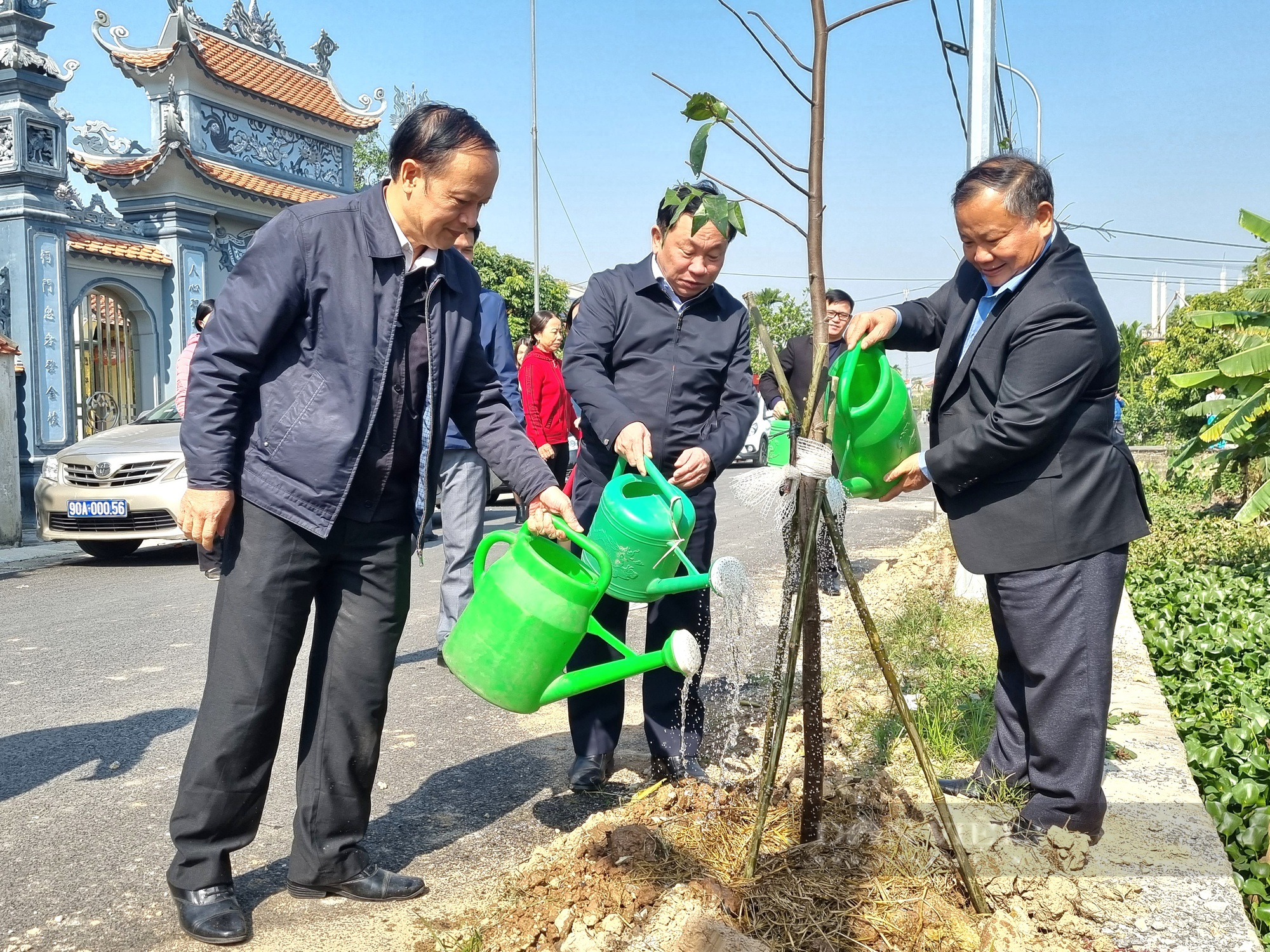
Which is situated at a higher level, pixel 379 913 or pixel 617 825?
pixel 617 825

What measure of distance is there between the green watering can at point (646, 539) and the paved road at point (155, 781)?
0.86m

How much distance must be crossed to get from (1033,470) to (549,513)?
1233 mm

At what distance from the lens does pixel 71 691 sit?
15.3 feet

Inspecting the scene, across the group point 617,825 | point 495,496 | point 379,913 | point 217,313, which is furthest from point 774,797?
point 495,496

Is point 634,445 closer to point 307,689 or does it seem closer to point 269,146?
point 307,689

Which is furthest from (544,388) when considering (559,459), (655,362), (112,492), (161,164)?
(161,164)

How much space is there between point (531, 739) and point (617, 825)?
1316 mm

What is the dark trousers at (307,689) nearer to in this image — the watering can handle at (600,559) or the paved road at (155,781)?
the paved road at (155,781)

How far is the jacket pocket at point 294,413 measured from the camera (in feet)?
8.29

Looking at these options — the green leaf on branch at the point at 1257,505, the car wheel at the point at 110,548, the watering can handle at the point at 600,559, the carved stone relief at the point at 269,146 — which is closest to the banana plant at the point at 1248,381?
the green leaf on branch at the point at 1257,505

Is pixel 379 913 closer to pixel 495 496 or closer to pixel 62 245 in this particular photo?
pixel 495 496

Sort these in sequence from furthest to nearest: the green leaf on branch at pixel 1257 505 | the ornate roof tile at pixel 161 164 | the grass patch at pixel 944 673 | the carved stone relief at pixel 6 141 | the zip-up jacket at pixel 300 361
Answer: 1. the ornate roof tile at pixel 161 164
2. the carved stone relief at pixel 6 141
3. the green leaf on branch at pixel 1257 505
4. the grass patch at pixel 944 673
5. the zip-up jacket at pixel 300 361

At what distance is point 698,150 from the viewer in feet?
7.04

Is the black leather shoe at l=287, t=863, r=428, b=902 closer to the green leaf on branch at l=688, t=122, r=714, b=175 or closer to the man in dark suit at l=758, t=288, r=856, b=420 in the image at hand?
the green leaf on branch at l=688, t=122, r=714, b=175
